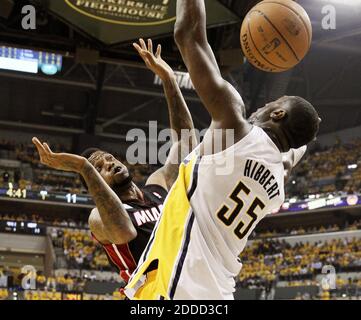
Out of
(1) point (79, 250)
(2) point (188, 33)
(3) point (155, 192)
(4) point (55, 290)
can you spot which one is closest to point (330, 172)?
(1) point (79, 250)

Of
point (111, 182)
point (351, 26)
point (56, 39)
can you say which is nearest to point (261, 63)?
point (111, 182)

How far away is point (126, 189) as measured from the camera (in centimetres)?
422

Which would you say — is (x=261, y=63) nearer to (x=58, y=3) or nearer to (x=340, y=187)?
→ (x=58, y=3)

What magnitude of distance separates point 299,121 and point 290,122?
42 mm

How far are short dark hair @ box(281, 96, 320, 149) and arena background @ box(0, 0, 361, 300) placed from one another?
43.2 feet

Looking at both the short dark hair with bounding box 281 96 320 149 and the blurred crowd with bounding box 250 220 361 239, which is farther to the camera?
the blurred crowd with bounding box 250 220 361 239

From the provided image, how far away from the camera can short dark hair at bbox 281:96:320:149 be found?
2877 millimetres

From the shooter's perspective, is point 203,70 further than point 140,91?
No

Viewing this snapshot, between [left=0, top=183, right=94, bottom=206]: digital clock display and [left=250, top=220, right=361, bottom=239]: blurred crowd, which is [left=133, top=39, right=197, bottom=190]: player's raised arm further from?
[left=0, top=183, right=94, bottom=206]: digital clock display

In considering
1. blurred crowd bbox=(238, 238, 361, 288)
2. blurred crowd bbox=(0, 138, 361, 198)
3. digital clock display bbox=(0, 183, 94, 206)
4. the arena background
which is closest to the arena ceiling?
the arena background

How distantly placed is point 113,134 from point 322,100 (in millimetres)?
8768

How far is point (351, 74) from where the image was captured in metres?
23.7

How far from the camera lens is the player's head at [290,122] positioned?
2881 mm

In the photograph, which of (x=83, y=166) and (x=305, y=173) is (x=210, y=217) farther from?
(x=305, y=173)
